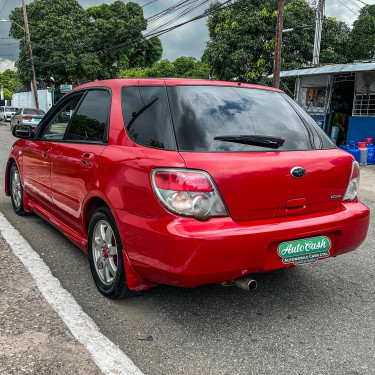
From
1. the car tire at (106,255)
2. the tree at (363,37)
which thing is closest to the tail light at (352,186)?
the car tire at (106,255)

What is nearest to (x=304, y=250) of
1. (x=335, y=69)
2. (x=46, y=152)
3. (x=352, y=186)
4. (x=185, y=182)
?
(x=352, y=186)

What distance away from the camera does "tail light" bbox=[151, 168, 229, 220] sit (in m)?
2.52

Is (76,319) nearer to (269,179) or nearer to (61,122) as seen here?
(269,179)

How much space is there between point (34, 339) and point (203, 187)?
136 centimetres

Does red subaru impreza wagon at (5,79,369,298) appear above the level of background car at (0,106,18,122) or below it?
above

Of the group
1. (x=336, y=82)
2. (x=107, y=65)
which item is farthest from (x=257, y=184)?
(x=107, y=65)

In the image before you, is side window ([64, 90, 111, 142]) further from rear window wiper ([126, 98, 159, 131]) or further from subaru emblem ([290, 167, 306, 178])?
subaru emblem ([290, 167, 306, 178])

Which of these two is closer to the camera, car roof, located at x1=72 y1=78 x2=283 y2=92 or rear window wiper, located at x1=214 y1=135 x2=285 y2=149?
rear window wiper, located at x1=214 y1=135 x2=285 y2=149

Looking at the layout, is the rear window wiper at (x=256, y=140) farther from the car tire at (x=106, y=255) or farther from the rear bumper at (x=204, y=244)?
the car tire at (x=106, y=255)

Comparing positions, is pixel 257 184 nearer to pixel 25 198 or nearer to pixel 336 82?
pixel 25 198

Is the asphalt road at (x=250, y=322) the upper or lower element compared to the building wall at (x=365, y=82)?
lower

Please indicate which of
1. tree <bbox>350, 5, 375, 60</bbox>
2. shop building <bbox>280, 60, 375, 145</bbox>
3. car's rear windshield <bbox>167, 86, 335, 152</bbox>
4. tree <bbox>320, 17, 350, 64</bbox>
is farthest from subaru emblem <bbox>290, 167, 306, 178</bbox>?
tree <bbox>350, 5, 375, 60</bbox>

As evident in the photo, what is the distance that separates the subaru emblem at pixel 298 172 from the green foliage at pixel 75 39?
36.3 meters

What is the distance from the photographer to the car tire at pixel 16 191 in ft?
17.5
